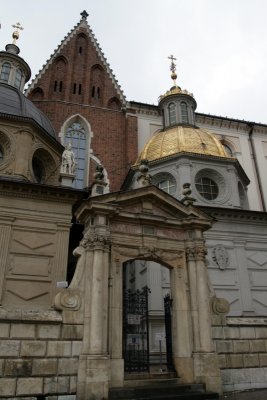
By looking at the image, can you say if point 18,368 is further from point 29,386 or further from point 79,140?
point 79,140

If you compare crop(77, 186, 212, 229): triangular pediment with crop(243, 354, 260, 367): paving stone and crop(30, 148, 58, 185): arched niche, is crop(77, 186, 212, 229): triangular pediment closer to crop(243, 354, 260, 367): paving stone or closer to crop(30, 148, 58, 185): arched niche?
crop(243, 354, 260, 367): paving stone

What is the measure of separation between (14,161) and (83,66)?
13282 millimetres

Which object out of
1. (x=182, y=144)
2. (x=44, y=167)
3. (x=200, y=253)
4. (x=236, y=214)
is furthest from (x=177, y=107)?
(x=200, y=253)

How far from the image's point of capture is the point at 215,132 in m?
28.1

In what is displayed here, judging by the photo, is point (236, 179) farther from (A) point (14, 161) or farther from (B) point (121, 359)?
(B) point (121, 359)

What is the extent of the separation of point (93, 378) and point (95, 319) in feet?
3.91

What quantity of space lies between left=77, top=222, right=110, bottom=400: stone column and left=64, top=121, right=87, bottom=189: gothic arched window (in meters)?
13.7

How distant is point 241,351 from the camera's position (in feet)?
32.0

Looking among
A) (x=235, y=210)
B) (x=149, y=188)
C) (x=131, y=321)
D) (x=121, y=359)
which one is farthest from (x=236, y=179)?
(x=121, y=359)

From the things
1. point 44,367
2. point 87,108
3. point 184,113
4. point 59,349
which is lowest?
point 44,367

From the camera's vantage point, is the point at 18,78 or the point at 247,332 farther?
A: the point at 18,78

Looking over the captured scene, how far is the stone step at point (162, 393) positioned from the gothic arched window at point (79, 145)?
50.9ft

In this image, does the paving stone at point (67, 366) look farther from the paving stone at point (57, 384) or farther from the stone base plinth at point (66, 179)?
the stone base plinth at point (66, 179)

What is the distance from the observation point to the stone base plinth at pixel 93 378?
25.6 feet
